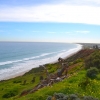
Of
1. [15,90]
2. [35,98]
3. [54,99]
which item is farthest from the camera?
[15,90]

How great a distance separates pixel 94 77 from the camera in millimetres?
22234

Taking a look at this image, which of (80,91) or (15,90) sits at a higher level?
(80,91)

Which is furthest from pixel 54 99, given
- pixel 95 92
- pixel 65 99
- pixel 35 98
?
pixel 95 92

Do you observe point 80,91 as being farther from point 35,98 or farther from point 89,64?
point 89,64

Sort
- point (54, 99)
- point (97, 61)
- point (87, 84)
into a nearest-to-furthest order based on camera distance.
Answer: point (54, 99) → point (87, 84) → point (97, 61)

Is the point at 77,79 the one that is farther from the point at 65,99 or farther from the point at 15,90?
the point at 15,90

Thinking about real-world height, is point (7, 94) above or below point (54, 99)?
below

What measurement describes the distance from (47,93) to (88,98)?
5293mm

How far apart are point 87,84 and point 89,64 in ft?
31.7

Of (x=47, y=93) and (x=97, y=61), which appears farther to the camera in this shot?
(x=97, y=61)

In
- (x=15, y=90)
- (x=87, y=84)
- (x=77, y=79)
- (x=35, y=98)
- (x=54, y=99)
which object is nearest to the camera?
(x=54, y=99)

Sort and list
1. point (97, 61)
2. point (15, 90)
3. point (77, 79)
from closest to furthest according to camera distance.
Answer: point (77, 79) < point (97, 61) < point (15, 90)

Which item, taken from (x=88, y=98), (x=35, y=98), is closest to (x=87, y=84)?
(x=35, y=98)

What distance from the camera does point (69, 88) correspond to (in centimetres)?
1816
